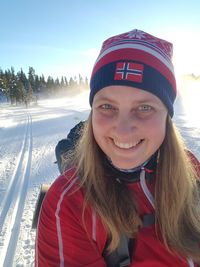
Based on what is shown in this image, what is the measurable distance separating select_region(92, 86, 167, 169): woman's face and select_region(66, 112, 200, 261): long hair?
172 millimetres

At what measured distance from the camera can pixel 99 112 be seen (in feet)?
5.39

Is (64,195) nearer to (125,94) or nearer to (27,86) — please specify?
(125,94)

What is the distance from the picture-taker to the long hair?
64.1 inches

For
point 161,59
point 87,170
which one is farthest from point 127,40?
point 87,170

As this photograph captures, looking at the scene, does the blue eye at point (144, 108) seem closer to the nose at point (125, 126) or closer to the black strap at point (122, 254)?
the nose at point (125, 126)

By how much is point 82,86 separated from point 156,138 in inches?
4382

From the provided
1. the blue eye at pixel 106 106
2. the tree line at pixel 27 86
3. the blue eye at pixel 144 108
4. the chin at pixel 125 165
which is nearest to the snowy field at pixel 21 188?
the chin at pixel 125 165

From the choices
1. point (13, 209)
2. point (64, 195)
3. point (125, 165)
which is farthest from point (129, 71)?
point (13, 209)

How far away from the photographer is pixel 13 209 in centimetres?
448

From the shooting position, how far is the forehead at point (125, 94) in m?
A: 1.58

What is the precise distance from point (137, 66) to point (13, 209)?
142 inches

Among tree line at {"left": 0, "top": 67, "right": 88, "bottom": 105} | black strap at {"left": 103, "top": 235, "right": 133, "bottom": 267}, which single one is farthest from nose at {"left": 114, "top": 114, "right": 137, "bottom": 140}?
tree line at {"left": 0, "top": 67, "right": 88, "bottom": 105}

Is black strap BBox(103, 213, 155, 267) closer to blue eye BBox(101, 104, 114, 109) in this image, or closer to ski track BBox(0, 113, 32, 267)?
blue eye BBox(101, 104, 114, 109)

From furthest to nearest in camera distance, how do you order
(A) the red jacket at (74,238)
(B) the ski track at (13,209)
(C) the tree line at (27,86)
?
(C) the tree line at (27,86)
(B) the ski track at (13,209)
(A) the red jacket at (74,238)
